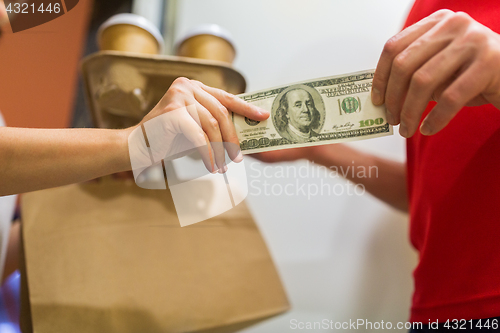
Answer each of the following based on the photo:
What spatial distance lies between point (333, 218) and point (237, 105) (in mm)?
390

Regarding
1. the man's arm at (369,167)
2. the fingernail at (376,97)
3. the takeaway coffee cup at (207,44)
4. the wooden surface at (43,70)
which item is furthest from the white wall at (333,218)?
the wooden surface at (43,70)

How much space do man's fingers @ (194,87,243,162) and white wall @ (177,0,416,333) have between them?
0.20m

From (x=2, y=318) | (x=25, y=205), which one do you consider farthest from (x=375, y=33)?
(x=2, y=318)

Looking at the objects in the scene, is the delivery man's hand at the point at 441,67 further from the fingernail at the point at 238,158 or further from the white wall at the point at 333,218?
the white wall at the point at 333,218

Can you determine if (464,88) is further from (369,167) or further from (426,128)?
(369,167)

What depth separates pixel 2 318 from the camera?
1.49 feet

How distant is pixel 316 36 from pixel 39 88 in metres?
0.57

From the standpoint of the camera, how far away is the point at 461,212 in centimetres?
38

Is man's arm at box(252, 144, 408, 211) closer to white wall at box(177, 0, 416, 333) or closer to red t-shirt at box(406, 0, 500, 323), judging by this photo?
white wall at box(177, 0, 416, 333)

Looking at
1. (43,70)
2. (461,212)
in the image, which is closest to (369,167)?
(461,212)

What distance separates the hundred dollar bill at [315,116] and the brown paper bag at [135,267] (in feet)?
0.70

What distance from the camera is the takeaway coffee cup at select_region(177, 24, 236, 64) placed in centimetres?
58

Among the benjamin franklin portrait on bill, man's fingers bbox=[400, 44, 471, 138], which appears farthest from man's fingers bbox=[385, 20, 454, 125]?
the benjamin franklin portrait on bill

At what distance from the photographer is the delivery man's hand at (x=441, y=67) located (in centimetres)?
26
